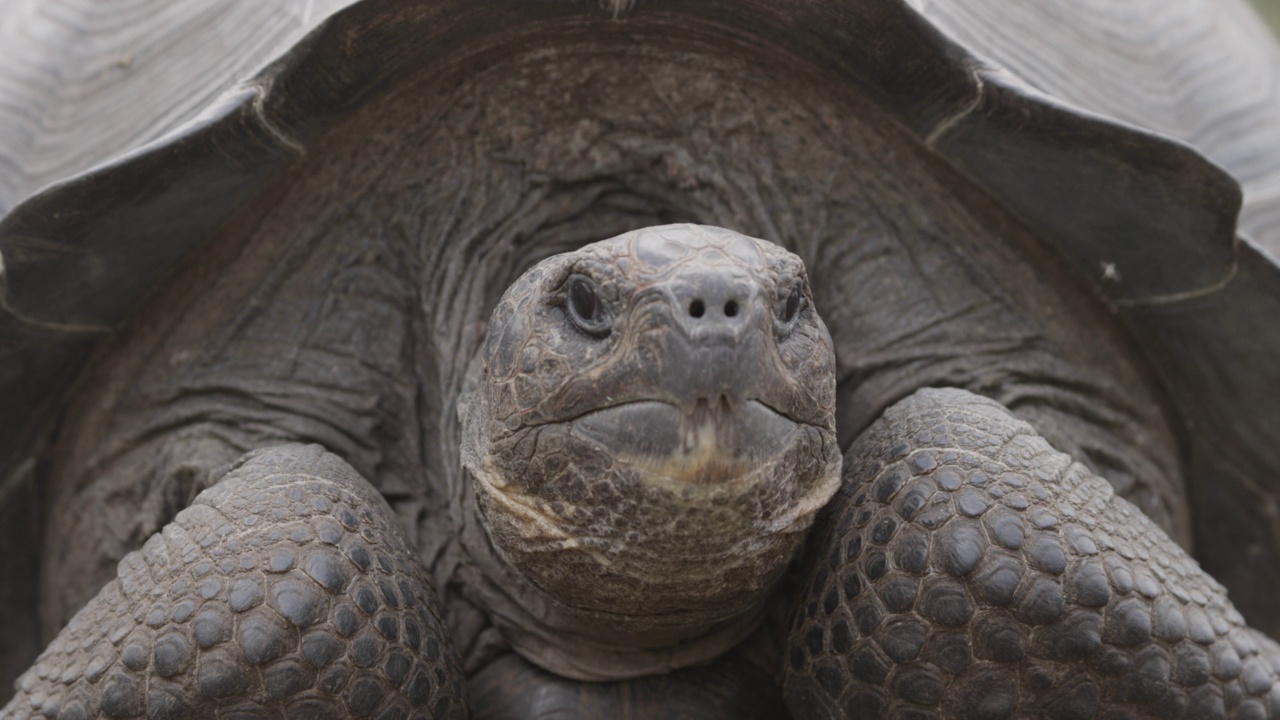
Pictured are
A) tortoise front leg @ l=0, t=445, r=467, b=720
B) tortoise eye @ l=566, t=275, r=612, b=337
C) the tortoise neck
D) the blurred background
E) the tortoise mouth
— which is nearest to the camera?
the tortoise mouth

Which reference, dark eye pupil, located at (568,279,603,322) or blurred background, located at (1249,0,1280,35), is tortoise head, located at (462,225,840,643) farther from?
blurred background, located at (1249,0,1280,35)

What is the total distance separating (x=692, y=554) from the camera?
6.99ft

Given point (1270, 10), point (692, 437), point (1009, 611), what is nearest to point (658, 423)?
point (692, 437)

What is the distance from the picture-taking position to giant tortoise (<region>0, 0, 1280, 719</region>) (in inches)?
86.3

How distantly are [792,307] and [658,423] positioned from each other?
1.21ft

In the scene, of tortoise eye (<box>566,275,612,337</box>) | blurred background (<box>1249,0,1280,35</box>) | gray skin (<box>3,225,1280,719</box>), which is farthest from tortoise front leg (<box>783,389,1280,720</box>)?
blurred background (<box>1249,0,1280,35</box>)

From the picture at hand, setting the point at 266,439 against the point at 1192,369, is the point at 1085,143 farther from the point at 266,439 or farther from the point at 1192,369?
the point at 266,439

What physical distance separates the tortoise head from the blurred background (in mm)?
7574

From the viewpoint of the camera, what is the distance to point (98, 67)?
12.0ft

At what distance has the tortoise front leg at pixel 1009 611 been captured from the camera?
7.28 feet

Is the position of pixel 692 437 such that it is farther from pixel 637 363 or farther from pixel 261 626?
pixel 261 626

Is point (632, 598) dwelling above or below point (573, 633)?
above

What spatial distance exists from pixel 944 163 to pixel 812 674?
1274 millimetres

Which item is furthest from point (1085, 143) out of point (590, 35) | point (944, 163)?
point (590, 35)
